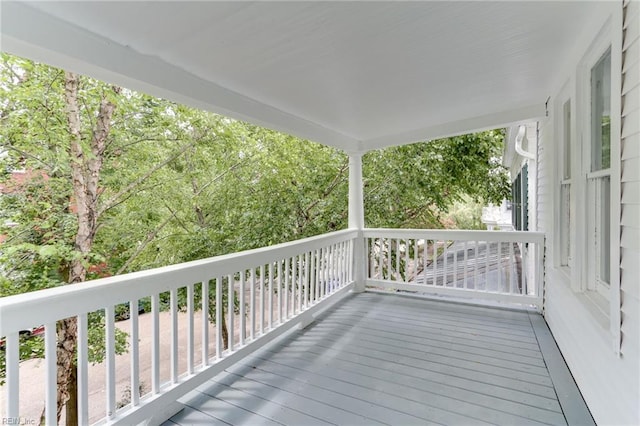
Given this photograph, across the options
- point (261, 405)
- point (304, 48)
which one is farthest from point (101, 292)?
point (304, 48)

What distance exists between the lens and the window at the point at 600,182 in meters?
1.84

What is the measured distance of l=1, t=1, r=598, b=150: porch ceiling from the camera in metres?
1.60

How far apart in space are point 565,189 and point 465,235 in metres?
1.48

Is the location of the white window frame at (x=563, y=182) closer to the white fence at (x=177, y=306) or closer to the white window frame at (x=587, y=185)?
the white window frame at (x=587, y=185)

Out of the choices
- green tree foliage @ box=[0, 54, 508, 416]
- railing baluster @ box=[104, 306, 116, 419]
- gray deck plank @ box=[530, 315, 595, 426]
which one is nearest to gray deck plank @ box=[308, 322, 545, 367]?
gray deck plank @ box=[530, 315, 595, 426]

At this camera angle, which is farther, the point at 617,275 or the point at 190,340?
the point at 190,340

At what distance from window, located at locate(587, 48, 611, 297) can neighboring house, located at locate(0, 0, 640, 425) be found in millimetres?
13

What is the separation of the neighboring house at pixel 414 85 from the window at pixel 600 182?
1cm

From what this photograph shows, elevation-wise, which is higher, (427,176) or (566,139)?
(427,176)

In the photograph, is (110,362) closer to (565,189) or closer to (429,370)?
(429,370)

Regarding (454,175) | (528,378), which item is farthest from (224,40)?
(454,175)

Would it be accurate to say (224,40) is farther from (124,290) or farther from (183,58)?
(124,290)

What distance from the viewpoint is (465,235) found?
13.6 ft

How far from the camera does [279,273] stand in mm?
3111
